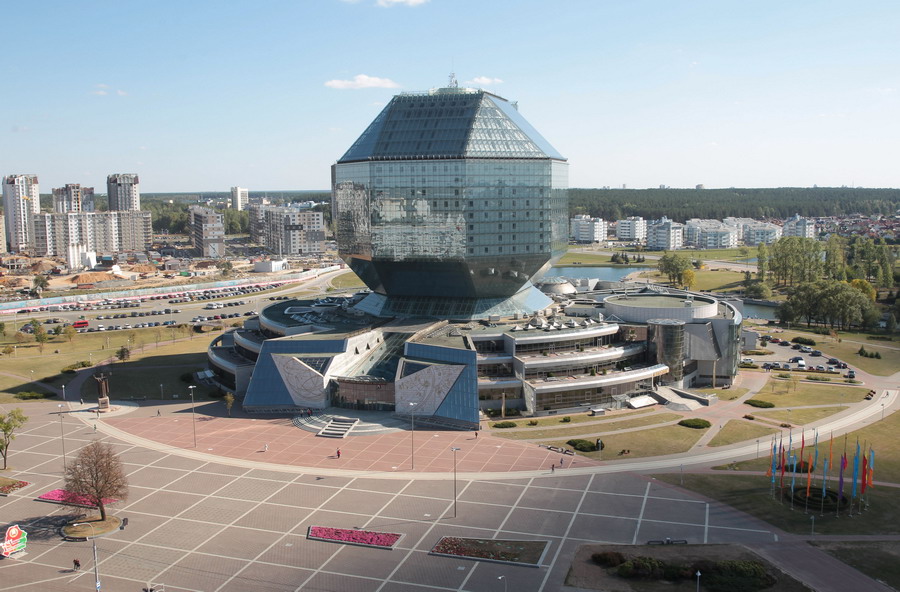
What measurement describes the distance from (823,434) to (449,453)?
40346mm

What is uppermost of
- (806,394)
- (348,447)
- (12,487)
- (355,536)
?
(806,394)

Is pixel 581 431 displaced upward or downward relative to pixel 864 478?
downward

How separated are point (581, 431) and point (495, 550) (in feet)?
97.1

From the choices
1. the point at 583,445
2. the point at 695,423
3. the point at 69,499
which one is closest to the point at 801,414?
the point at 695,423

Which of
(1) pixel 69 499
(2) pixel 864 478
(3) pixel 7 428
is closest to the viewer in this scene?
(1) pixel 69 499

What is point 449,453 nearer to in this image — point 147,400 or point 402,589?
point 402,589

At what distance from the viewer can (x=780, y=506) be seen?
63.6 m

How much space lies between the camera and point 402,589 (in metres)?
50.8

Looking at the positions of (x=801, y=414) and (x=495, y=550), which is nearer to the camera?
(x=495, y=550)

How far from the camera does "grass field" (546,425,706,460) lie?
76.2 meters

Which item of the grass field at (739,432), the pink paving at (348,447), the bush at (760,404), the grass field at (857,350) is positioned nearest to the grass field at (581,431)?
the pink paving at (348,447)

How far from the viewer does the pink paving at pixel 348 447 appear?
73.6 metres

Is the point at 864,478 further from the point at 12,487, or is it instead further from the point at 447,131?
the point at 12,487

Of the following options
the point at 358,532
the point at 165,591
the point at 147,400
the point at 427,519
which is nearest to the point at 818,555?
the point at 427,519
